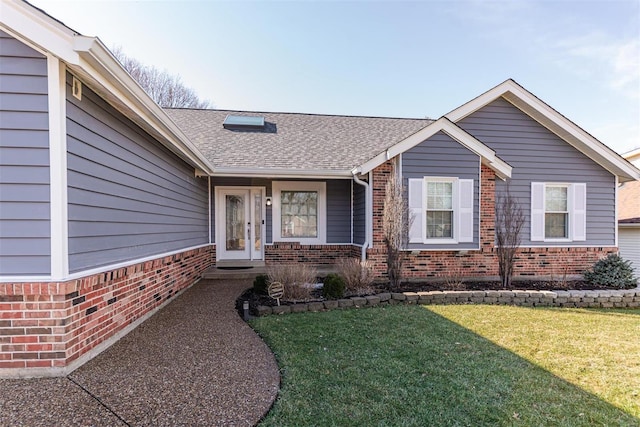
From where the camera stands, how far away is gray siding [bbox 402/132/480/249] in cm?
737

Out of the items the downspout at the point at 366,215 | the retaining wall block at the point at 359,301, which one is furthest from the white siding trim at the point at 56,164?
the downspout at the point at 366,215

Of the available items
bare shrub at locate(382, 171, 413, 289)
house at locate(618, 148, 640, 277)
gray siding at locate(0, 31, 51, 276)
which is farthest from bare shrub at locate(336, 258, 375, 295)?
house at locate(618, 148, 640, 277)

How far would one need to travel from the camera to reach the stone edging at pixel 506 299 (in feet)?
19.1

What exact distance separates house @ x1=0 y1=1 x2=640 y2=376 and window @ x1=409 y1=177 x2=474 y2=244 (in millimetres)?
34

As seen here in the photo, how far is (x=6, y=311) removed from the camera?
2885 millimetres

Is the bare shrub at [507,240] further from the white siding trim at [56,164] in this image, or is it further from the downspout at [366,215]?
the white siding trim at [56,164]

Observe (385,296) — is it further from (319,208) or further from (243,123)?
(243,123)

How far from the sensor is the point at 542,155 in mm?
8695

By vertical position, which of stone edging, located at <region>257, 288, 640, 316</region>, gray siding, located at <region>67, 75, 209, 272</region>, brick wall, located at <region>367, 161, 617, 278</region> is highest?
gray siding, located at <region>67, 75, 209, 272</region>

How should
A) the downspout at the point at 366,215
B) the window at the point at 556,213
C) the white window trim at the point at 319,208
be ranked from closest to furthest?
the downspout at the point at 366,215 < the window at the point at 556,213 < the white window trim at the point at 319,208

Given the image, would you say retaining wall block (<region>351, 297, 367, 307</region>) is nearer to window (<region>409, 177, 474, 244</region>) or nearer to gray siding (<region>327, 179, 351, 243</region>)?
window (<region>409, 177, 474, 244</region>)

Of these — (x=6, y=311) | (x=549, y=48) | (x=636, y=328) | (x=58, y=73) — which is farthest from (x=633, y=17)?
(x=6, y=311)

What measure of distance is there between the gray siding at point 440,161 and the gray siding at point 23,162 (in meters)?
Answer: 6.34

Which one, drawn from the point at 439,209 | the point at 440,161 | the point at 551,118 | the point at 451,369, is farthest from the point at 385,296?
the point at 551,118
